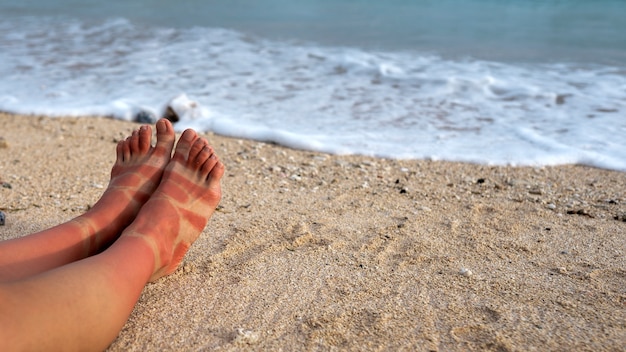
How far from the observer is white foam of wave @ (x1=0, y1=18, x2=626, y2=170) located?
12.8ft

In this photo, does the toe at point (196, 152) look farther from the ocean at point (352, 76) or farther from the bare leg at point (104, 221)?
the ocean at point (352, 76)

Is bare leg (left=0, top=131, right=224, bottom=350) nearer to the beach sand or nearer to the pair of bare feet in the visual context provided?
the pair of bare feet

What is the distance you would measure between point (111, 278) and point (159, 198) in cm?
52

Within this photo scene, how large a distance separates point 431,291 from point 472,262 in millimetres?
306

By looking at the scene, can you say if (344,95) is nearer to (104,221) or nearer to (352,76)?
(352,76)

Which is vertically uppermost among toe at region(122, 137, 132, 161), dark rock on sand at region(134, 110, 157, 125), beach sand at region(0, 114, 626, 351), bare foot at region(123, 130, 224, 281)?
toe at region(122, 137, 132, 161)

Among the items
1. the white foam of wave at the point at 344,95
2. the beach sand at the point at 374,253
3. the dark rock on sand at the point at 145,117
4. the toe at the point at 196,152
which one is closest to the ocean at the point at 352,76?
the white foam of wave at the point at 344,95

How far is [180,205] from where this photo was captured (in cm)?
212

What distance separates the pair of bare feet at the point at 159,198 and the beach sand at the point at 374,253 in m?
0.16

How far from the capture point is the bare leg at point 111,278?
143 centimetres

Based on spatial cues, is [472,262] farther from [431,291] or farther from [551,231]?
[551,231]

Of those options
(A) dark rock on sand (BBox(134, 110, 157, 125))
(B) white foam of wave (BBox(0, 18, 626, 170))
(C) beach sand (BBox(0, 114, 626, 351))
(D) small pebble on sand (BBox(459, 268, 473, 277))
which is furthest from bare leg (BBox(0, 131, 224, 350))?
(A) dark rock on sand (BBox(134, 110, 157, 125))

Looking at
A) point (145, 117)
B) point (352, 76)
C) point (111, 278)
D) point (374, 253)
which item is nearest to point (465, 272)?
point (374, 253)

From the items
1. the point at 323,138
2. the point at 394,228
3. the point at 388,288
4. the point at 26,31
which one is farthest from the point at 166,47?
the point at 388,288
